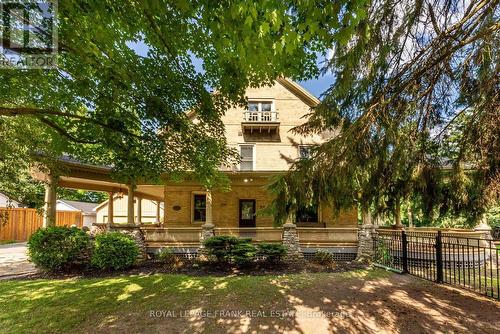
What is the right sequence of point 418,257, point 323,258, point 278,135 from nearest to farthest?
point 418,257
point 323,258
point 278,135

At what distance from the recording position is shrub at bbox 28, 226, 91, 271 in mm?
8086

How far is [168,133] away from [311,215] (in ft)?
30.3

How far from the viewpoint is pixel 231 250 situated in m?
8.87

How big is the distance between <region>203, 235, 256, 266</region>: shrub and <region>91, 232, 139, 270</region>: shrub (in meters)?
2.61

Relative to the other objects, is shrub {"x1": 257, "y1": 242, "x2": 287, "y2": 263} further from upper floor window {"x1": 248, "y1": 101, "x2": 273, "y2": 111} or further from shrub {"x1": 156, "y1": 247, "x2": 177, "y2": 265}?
upper floor window {"x1": 248, "y1": 101, "x2": 273, "y2": 111}

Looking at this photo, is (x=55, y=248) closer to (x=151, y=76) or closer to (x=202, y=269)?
(x=202, y=269)

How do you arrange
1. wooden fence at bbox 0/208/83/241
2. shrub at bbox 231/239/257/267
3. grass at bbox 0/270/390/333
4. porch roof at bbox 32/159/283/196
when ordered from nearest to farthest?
1. grass at bbox 0/270/390/333
2. shrub at bbox 231/239/257/267
3. porch roof at bbox 32/159/283/196
4. wooden fence at bbox 0/208/83/241

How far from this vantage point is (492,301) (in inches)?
212

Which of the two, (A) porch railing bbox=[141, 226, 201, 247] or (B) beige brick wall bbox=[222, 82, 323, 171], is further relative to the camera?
(B) beige brick wall bbox=[222, 82, 323, 171]

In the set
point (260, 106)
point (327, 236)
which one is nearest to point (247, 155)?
point (260, 106)

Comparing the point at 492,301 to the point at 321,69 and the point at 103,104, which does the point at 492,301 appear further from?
the point at 103,104

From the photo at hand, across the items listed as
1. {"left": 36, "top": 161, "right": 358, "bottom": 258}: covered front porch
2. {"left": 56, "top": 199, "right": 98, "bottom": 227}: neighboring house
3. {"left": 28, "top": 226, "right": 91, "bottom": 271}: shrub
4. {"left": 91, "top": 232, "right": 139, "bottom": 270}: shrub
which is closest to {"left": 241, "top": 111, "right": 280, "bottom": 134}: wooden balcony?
{"left": 36, "top": 161, "right": 358, "bottom": 258}: covered front porch

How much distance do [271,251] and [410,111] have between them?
20.5 feet

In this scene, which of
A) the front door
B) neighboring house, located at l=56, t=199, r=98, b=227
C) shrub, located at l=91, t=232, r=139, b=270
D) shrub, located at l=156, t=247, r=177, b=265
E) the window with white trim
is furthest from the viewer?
neighboring house, located at l=56, t=199, r=98, b=227
